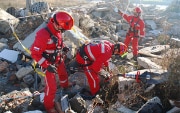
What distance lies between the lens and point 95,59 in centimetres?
588

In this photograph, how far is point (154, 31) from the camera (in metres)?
13.5

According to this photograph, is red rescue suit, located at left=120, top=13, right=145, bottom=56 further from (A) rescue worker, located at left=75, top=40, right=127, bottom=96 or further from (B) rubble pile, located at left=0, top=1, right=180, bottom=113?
(A) rescue worker, located at left=75, top=40, right=127, bottom=96

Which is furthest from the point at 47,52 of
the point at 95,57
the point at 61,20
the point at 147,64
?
the point at 147,64

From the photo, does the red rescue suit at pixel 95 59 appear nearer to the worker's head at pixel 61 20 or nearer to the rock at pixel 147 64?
the worker's head at pixel 61 20

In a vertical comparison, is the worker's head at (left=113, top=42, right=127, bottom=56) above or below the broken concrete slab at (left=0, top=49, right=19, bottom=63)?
above

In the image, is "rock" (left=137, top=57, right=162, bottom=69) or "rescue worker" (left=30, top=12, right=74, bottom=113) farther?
"rock" (left=137, top=57, right=162, bottom=69)

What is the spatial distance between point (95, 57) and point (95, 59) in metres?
0.05

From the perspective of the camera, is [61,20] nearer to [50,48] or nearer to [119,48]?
[50,48]

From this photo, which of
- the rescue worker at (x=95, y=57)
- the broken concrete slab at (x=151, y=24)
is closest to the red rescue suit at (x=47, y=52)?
the rescue worker at (x=95, y=57)

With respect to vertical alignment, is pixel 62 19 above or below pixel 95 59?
above

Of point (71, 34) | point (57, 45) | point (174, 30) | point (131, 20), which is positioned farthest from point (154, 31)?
point (57, 45)

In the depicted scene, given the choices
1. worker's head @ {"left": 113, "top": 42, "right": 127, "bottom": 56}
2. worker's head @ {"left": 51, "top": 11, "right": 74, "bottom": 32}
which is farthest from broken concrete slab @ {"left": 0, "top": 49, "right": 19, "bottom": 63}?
worker's head @ {"left": 113, "top": 42, "right": 127, "bottom": 56}

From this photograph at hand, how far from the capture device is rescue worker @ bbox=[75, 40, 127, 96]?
5.76 m

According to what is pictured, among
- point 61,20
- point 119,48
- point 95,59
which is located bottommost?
point 95,59
